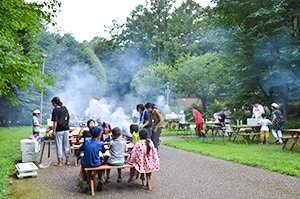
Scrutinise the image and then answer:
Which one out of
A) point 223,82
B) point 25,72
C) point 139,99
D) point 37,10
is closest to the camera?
point 25,72

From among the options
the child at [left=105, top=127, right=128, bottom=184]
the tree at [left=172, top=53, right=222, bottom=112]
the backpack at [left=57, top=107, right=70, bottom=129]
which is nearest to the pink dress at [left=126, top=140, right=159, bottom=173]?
the child at [left=105, top=127, right=128, bottom=184]

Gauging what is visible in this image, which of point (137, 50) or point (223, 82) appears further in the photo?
point (137, 50)

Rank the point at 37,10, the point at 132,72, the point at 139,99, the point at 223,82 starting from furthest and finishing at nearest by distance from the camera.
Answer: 1. the point at 132,72
2. the point at 139,99
3. the point at 223,82
4. the point at 37,10

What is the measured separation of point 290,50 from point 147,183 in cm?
1162

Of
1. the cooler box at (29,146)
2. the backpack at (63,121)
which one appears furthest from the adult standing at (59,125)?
the cooler box at (29,146)

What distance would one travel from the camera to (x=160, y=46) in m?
50.2

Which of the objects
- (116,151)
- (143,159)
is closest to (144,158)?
(143,159)

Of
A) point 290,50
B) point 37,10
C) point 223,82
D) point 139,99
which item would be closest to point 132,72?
point 139,99

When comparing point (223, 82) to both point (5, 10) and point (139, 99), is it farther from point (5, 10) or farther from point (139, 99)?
point (5, 10)

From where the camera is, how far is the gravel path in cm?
455

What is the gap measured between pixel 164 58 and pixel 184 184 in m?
44.7

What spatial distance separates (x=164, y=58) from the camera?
48750 millimetres

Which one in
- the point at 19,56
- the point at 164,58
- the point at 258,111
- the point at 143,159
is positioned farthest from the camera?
the point at 164,58

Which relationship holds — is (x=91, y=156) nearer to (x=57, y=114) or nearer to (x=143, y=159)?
(x=143, y=159)
